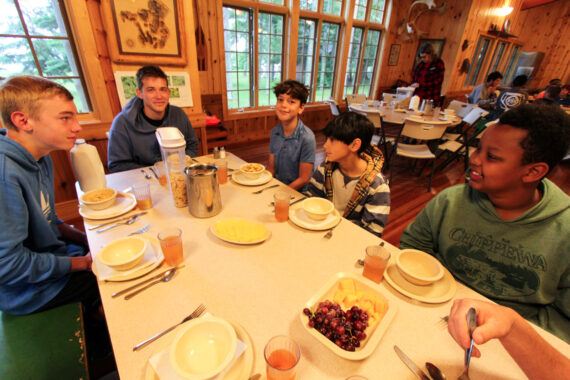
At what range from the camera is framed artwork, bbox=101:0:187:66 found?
7.64 ft

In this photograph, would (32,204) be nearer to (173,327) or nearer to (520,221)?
(173,327)

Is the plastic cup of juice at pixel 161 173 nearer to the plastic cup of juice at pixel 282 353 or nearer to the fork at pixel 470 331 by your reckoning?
the plastic cup of juice at pixel 282 353

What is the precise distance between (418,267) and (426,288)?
9cm

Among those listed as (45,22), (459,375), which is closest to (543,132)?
(459,375)

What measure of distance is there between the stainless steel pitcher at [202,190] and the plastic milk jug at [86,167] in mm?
585

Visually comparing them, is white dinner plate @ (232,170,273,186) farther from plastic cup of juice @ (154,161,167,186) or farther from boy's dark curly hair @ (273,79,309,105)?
boy's dark curly hair @ (273,79,309,105)

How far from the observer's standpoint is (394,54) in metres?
6.48

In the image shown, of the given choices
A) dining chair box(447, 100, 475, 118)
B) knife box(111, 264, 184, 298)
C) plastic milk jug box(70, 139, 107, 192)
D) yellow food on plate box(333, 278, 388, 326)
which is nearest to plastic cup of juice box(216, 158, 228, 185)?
plastic milk jug box(70, 139, 107, 192)

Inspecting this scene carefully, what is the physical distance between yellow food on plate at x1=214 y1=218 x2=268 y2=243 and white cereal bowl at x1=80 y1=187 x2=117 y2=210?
57 cm

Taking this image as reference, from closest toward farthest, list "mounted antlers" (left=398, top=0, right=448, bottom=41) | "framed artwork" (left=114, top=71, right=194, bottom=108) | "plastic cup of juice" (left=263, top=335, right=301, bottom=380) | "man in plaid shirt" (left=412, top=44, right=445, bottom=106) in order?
"plastic cup of juice" (left=263, top=335, right=301, bottom=380), "framed artwork" (left=114, top=71, right=194, bottom=108), "man in plaid shirt" (left=412, top=44, right=445, bottom=106), "mounted antlers" (left=398, top=0, right=448, bottom=41)

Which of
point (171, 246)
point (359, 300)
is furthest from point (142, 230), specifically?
point (359, 300)

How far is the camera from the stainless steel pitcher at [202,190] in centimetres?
112

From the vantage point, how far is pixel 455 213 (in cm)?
102

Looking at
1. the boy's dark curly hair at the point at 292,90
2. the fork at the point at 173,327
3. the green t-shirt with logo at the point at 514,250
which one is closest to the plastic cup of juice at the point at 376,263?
the green t-shirt with logo at the point at 514,250
